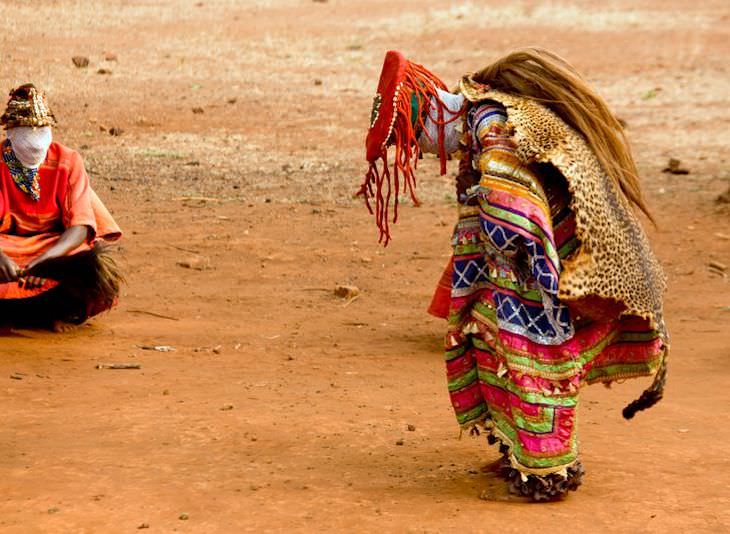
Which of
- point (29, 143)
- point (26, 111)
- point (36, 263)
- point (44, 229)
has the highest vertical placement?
point (26, 111)

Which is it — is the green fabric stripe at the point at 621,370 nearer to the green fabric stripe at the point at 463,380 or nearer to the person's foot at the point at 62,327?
the green fabric stripe at the point at 463,380

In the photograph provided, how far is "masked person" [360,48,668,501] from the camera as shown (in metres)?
4.58

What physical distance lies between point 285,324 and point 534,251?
3.72 meters

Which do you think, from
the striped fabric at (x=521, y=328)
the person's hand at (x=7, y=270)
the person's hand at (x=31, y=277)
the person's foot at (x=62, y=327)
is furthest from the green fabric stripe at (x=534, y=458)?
the person's foot at (x=62, y=327)

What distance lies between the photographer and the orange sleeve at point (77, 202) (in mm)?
7535

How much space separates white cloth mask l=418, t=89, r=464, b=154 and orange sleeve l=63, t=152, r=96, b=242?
3.13m

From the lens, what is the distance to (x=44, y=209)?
7.59m

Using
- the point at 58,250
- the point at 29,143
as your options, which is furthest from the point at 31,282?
the point at 29,143

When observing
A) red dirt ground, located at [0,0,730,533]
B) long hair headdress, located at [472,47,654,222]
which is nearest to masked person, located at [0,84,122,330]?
red dirt ground, located at [0,0,730,533]

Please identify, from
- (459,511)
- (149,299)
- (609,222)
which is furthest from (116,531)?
(149,299)

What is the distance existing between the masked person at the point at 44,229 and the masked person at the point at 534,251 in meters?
3.08

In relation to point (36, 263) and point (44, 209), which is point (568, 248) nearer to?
point (36, 263)

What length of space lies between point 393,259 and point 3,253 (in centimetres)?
325

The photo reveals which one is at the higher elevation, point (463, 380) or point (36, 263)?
point (463, 380)
